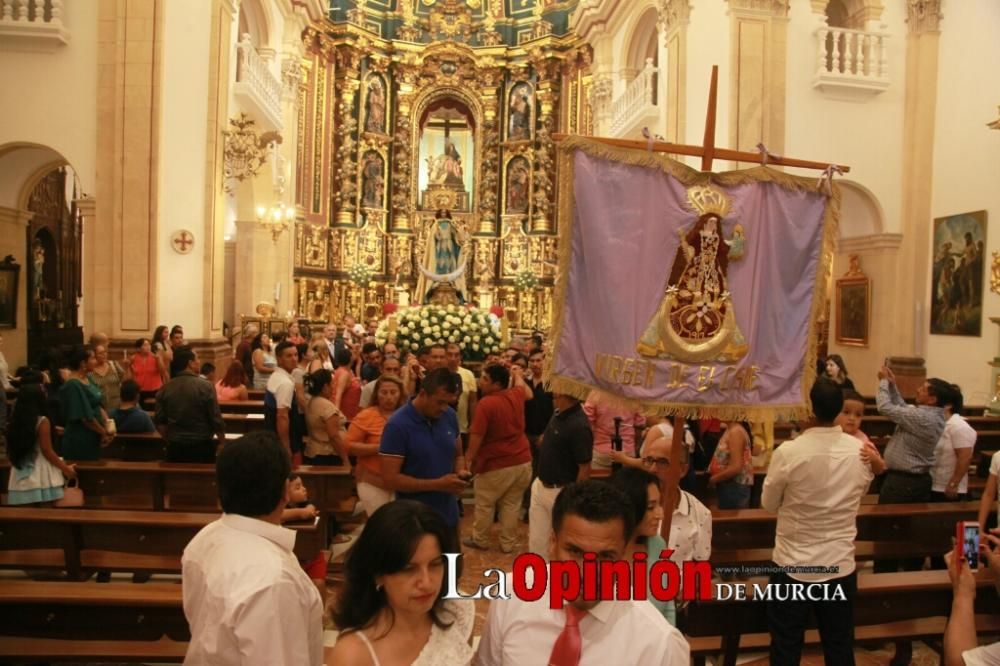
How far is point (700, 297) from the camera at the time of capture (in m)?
4.16

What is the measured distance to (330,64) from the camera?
23109 millimetres

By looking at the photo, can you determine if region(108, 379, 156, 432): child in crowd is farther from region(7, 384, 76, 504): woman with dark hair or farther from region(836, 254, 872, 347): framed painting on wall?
region(836, 254, 872, 347): framed painting on wall

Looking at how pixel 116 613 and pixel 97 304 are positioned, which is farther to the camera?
pixel 97 304

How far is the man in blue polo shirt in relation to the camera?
4.50 meters

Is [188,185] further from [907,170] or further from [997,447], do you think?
[907,170]

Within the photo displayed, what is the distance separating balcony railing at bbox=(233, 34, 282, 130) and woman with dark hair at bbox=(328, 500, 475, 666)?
1283cm

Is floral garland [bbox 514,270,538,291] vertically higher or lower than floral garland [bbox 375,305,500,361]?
higher

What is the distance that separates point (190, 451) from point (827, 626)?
4811 millimetres

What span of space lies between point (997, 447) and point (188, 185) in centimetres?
1104

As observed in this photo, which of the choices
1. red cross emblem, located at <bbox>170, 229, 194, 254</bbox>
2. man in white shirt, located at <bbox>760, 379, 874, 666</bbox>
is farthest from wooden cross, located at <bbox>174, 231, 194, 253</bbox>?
man in white shirt, located at <bbox>760, 379, 874, 666</bbox>

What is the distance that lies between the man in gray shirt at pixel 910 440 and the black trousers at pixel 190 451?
509cm

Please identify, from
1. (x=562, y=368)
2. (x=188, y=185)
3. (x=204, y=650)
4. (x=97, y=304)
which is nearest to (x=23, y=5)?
(x=188, y=185)

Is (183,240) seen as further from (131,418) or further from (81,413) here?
(81,413)

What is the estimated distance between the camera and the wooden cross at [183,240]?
11820 millimetres
